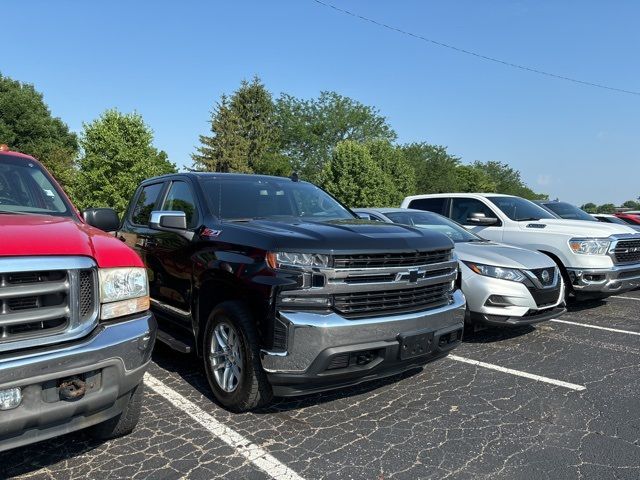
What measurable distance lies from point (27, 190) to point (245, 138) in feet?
153

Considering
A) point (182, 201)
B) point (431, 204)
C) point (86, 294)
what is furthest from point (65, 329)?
point (431, 204)

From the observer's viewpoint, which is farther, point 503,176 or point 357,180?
point 503,176

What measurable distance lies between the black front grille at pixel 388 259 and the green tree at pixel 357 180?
32474mm

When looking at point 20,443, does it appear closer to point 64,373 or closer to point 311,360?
point 64,373

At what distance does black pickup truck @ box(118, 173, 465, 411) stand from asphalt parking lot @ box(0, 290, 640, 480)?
1.15 ft

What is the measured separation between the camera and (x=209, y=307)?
409 centimetres

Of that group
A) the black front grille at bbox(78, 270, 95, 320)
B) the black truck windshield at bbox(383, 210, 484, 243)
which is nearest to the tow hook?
the black front grille at bbox(78, 270, 95, 320)

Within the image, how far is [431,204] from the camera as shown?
980 centimetres

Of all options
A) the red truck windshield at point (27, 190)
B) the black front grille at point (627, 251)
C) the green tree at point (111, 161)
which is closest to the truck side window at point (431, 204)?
the black front grille at point (627, 251)

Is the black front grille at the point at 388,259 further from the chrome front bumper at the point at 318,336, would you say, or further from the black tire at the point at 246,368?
the black tire at the point at 246,368

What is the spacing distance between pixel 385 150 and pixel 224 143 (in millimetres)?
14996

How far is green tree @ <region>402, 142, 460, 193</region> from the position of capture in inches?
2400

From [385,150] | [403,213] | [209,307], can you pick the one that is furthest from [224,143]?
[209,307]

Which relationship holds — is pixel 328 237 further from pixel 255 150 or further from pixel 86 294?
pixel 255 150
